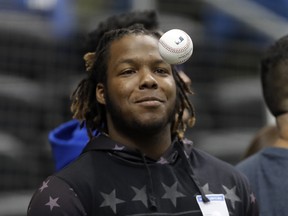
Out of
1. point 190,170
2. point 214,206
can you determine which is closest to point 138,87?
point 190,170

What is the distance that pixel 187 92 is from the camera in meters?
3.63

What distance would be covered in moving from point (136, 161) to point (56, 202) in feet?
1.27

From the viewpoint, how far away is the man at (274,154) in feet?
11.6

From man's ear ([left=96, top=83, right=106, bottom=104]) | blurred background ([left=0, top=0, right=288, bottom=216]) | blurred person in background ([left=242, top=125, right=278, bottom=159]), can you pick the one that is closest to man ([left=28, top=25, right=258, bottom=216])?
man's ear ([left=96, top=83, right=106, bottom=104])

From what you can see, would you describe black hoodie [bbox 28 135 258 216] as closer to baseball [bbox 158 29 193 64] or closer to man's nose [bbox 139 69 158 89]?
man's nose [bbox 139 69 158 89]

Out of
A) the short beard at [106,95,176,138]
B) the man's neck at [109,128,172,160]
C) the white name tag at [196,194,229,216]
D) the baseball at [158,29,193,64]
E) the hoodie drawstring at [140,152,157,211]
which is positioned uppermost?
the baseball at [158,29,193,64]

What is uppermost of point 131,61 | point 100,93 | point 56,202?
point 131,61

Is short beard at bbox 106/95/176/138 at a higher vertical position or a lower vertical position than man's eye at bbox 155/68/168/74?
lower

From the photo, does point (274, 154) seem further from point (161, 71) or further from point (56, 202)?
point (56, 202)

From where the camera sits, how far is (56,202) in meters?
2.94

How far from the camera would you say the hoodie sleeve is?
2920 mm

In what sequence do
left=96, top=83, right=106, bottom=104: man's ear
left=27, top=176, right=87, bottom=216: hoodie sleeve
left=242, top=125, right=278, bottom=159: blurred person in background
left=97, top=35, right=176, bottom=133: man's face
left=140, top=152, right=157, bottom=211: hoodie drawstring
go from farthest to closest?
1. left=242, top=125, right=278, bottom=159: blurred person in background
2. left=96, top=83, right=106, bottom=104: man's ear
3. left=97, top=35, right=176, bottom=133: man's face
4. left=140, top=152, right=157, bottom=211: hoodie drawstring
5. left=27, top=176, right=87, bottom=216: hoodie sleeve

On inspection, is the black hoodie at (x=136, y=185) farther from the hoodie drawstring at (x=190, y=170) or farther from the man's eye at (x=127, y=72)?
the man's eye at (x=127, y=72)

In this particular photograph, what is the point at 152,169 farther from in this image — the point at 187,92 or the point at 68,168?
the point at 187,92
